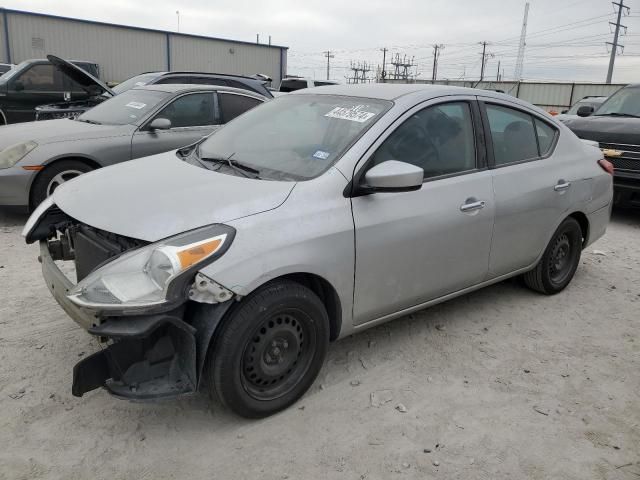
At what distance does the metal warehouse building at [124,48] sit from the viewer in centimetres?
2428

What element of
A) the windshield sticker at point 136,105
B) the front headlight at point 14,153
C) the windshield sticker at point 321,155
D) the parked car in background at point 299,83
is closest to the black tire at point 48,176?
the front headlight at point 14,153

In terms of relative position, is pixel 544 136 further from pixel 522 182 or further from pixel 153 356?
pixel 153 356

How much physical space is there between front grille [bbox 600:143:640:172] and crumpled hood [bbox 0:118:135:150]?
6.22 meters

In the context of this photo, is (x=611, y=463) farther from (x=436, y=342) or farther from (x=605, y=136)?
(x=605, y=136)

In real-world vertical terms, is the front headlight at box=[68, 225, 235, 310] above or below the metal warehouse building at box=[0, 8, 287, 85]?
below

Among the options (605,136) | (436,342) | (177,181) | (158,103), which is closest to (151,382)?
(177,181)

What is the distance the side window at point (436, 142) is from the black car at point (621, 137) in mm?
4517

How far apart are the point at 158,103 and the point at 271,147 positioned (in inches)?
147

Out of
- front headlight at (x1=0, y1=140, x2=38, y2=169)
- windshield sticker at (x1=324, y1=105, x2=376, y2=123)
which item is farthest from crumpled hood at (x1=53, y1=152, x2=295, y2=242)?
front headlight at (x1=0, y1=140, x2=38, y2=169)

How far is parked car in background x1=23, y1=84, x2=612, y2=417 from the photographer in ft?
8.05

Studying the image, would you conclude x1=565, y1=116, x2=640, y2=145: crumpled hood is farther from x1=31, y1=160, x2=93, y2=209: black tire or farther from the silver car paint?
x1=31, y1=160, x2=93, y2=209: black tire

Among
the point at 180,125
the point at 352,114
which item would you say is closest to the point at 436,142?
the point at 352,114

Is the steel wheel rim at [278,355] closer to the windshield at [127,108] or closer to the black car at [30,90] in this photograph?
the windshield at [127,108]

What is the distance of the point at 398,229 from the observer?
3115 millimetres
